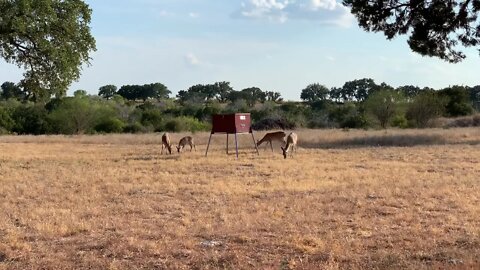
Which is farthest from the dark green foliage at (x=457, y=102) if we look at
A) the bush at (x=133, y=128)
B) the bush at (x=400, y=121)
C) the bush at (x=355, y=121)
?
the bush at (x=133, y=128)

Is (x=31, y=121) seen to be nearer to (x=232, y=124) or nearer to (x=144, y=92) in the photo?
(x=232, y=124)

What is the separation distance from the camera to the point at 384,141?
1441 inches

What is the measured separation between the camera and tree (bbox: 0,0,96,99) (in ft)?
68.1

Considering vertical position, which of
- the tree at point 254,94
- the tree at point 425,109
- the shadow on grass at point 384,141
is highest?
the tree at point 254,94

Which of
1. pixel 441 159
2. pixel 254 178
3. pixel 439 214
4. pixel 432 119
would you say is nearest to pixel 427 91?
pixel 432 119

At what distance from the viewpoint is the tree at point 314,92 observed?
132 meters

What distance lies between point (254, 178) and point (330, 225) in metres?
7.81

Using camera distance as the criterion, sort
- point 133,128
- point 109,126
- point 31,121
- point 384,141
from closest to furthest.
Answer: point 384,141
point 109,126
point 133,128
point 31,121

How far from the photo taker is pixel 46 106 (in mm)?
70250

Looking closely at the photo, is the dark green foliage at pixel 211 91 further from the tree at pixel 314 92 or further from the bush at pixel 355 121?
the bush at pixel 355 121

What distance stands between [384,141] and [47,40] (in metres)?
22.5

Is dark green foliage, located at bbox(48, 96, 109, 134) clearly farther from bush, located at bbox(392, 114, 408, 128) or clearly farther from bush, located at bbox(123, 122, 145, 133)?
bush, located at bbox(392, 114, 408, 128)

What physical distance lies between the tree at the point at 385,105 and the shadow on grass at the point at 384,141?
23973mm

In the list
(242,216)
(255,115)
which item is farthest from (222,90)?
(242,216)
